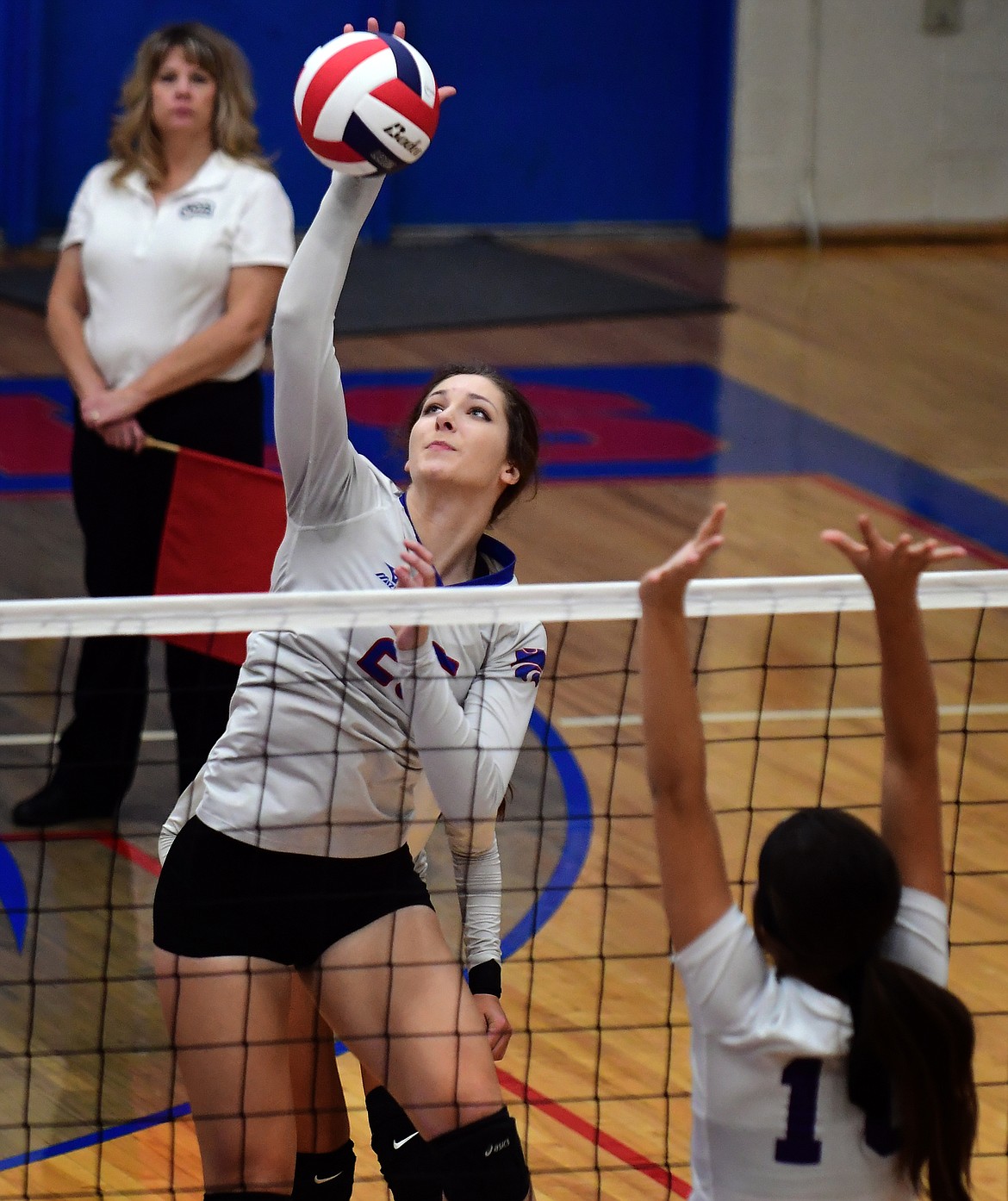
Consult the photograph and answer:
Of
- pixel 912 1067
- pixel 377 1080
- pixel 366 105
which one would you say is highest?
pixel 366 105

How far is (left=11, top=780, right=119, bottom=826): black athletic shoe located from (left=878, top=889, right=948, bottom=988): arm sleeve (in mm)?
3276

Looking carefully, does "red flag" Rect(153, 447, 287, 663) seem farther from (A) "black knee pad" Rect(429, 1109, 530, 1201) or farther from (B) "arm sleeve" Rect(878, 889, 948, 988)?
(B) "arm sleeve" Rect(878, 889, 948, 988)

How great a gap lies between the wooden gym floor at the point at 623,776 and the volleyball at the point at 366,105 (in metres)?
1.34

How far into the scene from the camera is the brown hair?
3254mm

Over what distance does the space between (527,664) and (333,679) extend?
315 mm

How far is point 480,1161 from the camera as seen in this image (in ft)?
9.36

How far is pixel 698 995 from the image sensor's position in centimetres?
223

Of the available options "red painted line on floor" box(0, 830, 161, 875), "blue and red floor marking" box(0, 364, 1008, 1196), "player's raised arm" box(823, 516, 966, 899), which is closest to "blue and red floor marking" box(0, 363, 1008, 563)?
"blue and red floor marking" box(0, 364, 1008, 1196)

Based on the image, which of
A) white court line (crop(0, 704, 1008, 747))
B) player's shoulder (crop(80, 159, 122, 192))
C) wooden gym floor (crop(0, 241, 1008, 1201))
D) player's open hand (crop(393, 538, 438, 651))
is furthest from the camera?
white court line (crop(0, 704, 1008, 747))

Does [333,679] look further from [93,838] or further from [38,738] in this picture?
[38,738]

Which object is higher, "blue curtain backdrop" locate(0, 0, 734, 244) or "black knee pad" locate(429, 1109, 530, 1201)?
"blue curtain backdrop" locate(0, 0, 734, 244)

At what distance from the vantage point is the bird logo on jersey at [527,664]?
3.07 meters

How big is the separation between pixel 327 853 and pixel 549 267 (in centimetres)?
1003

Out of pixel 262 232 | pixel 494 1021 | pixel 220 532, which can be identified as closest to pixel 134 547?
pixel 220 532
